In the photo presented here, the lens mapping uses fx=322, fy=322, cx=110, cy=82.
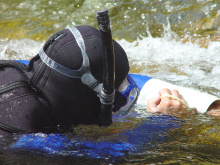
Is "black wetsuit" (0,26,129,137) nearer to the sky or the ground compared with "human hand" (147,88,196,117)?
nearer to the sky

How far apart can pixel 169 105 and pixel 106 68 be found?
0.90 metres

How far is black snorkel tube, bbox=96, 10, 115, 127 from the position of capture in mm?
1376

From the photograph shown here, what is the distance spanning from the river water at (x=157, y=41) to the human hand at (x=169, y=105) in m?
0.11

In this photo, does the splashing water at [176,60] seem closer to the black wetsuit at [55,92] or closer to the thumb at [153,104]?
the thumb at [153,104]

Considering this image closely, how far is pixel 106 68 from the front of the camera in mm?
1529

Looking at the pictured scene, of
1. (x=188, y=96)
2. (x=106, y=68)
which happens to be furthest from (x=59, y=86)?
(x=188, y=96)

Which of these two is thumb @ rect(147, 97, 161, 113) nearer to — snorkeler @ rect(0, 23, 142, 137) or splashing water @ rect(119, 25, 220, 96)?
snorkeler @ rect(0, 23, 142, 137)

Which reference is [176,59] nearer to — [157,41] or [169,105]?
[157,41]

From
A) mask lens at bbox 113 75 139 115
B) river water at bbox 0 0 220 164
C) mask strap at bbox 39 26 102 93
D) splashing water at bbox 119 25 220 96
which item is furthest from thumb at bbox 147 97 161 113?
splashing water at bbox 119 25 220 96

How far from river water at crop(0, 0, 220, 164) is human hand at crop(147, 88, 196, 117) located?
0.11m

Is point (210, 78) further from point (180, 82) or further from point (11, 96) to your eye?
point (11, 96)

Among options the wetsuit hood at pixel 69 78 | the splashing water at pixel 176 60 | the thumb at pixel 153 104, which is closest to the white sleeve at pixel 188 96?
the thumb at pixel 153 104

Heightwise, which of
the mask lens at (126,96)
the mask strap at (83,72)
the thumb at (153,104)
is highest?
the mask strap at (83,72)

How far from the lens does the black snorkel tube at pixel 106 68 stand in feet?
4.51
